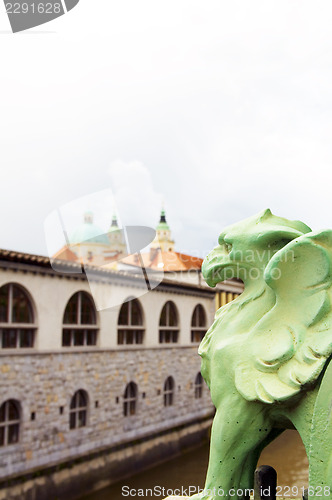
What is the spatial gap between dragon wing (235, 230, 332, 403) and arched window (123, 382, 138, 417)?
12.2m

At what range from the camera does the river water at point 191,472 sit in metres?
12.6

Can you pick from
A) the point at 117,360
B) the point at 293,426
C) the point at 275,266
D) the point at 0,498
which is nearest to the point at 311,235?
the point at 275,266

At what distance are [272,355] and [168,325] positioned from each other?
14.4 meters

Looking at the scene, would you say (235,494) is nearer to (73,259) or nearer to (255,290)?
(255,290)

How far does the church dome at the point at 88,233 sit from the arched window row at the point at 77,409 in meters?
3.91

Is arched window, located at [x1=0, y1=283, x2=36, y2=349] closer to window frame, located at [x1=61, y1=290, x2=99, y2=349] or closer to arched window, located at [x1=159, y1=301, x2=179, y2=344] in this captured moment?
window frame, located at [x1=61, y1=290, x2=99, y2=349]

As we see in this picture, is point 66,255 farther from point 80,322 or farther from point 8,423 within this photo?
point 8,423

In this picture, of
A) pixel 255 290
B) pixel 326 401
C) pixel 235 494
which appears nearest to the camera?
pixel 326 401

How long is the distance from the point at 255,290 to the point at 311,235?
615mm

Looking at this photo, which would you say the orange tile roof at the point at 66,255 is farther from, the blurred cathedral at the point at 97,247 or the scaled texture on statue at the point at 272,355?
the scaled texture on statue at the point at 272,355

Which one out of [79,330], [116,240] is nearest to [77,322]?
[79,330]

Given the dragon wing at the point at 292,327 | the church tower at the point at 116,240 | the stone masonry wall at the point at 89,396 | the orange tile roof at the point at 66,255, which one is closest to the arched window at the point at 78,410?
the stone masonry wall at the point at 89,396

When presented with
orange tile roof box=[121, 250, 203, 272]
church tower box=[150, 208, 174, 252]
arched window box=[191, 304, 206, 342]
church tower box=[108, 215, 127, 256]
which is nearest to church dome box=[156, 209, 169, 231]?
church tower box=[150, 208, 174, 252]

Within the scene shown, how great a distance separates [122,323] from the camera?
1479 cm
